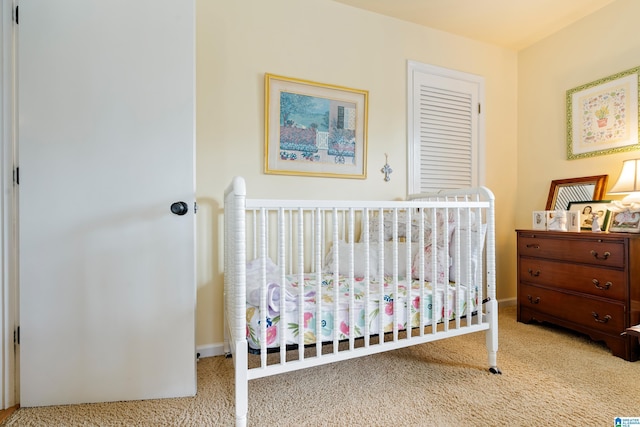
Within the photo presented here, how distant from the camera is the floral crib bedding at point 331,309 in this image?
4.09 ft

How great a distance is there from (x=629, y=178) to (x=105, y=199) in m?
2.93

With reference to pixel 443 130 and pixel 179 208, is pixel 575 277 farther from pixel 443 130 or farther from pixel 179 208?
pixel 179 208

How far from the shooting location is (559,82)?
2.52 metres

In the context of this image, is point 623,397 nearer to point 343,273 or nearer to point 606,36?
point 343,273

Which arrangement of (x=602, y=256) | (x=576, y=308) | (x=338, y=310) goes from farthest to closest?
(x=576, y=308) → (x=602, y=256) → (x=338, y=310)

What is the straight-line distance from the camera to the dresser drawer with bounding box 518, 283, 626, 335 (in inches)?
71.7

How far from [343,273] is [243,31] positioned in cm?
166

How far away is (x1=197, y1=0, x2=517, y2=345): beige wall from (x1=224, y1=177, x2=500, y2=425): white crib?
0.25 metres

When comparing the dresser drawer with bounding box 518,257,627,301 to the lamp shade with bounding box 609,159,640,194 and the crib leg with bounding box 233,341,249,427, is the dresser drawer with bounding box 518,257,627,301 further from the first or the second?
the crib leg with bounding box 233,341,249,427

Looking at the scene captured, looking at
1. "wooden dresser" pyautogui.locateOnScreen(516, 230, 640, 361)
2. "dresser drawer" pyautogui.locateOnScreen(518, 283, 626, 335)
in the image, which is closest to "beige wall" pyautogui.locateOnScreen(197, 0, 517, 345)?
"wooden dresser" pyautogui.locateOnScreen(516, 230, 640, 361)

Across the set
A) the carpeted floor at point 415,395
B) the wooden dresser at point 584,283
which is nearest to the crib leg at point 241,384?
the carpeted floor at point 415,395

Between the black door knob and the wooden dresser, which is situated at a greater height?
the black door knob

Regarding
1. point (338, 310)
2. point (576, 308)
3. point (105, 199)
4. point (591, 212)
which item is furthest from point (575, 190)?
point (105, 199)

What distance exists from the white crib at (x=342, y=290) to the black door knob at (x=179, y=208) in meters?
0.21
